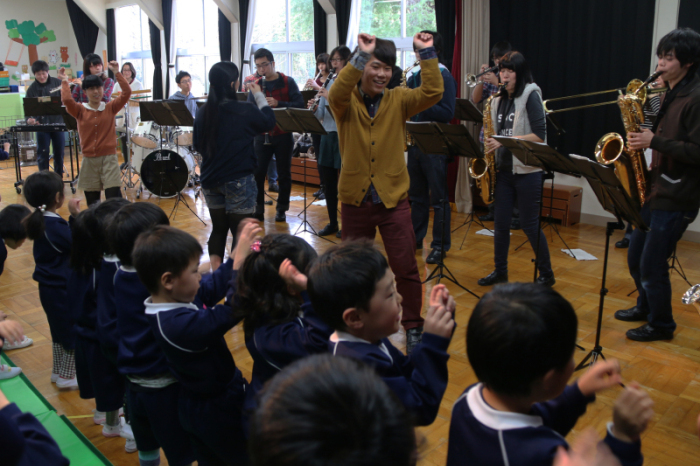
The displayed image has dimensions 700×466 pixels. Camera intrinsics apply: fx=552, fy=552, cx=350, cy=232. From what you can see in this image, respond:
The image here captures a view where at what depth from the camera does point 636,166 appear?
3.00 m

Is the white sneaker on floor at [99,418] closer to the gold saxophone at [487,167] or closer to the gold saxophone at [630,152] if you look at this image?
the gold saxophone at [630,152]

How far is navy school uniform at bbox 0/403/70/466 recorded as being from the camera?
91cm

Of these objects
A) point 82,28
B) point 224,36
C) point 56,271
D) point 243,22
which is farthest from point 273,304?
point 82,28

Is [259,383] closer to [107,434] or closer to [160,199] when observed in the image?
[107,434]

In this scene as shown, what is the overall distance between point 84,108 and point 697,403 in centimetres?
440

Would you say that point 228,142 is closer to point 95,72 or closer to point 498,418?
point 498,418

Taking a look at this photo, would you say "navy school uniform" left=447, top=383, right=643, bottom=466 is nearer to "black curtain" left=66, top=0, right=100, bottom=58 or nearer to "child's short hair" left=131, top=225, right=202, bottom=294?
"child's short hair" left=131, top=225, right=202, bottom=294

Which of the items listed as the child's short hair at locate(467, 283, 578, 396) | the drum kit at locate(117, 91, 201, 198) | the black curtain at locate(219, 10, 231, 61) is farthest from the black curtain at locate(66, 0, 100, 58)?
the child's short hair at locate(467, 283, 578, 396)

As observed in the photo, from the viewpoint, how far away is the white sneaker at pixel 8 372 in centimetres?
245

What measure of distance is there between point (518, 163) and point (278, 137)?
2.54 metres

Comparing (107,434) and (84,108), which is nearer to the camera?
(107,434)

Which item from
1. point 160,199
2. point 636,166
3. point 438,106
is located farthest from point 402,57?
point 636,166

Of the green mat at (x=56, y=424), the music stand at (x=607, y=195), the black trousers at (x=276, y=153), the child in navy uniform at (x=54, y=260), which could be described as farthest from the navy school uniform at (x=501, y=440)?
the black trousers at (x=276, y=153)

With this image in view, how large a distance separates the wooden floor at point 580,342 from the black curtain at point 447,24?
6.51 ft
